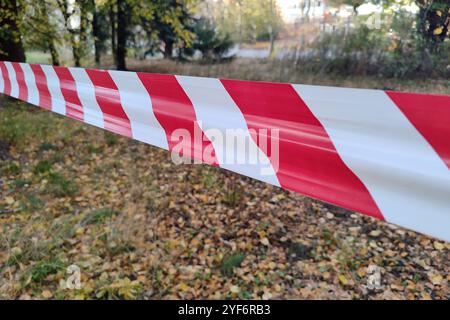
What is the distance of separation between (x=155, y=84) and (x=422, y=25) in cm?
517

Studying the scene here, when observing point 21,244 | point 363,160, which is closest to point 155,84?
point 363,160

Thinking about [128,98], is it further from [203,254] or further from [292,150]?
[203,254]

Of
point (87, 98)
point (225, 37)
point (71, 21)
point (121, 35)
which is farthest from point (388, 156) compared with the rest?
point (225, 37)

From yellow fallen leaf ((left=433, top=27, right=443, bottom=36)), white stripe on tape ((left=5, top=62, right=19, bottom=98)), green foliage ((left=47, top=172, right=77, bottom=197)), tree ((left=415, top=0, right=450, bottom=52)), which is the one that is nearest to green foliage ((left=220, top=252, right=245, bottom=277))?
green foliage ((left=47, top=172, right=77, bottom=197))

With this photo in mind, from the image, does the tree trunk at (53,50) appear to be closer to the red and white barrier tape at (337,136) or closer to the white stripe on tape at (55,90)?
the white stripe on tape at (55,90)

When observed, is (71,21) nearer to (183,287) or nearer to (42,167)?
(42,167)

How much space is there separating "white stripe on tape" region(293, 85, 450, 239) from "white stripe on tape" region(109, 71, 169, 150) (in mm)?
1111

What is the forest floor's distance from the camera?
2662 mm

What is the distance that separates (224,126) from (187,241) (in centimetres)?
182

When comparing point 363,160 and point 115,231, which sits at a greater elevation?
point 363,160

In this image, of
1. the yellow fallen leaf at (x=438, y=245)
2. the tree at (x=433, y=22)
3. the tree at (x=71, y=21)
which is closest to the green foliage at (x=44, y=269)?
the yellow fallen leaf at (x=438, y=245)

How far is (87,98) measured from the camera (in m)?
→ 2.67

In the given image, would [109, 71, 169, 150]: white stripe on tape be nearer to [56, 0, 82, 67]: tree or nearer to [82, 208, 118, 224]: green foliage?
[82, 208, 118, 224]: green foliage

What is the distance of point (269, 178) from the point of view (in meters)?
1.54
